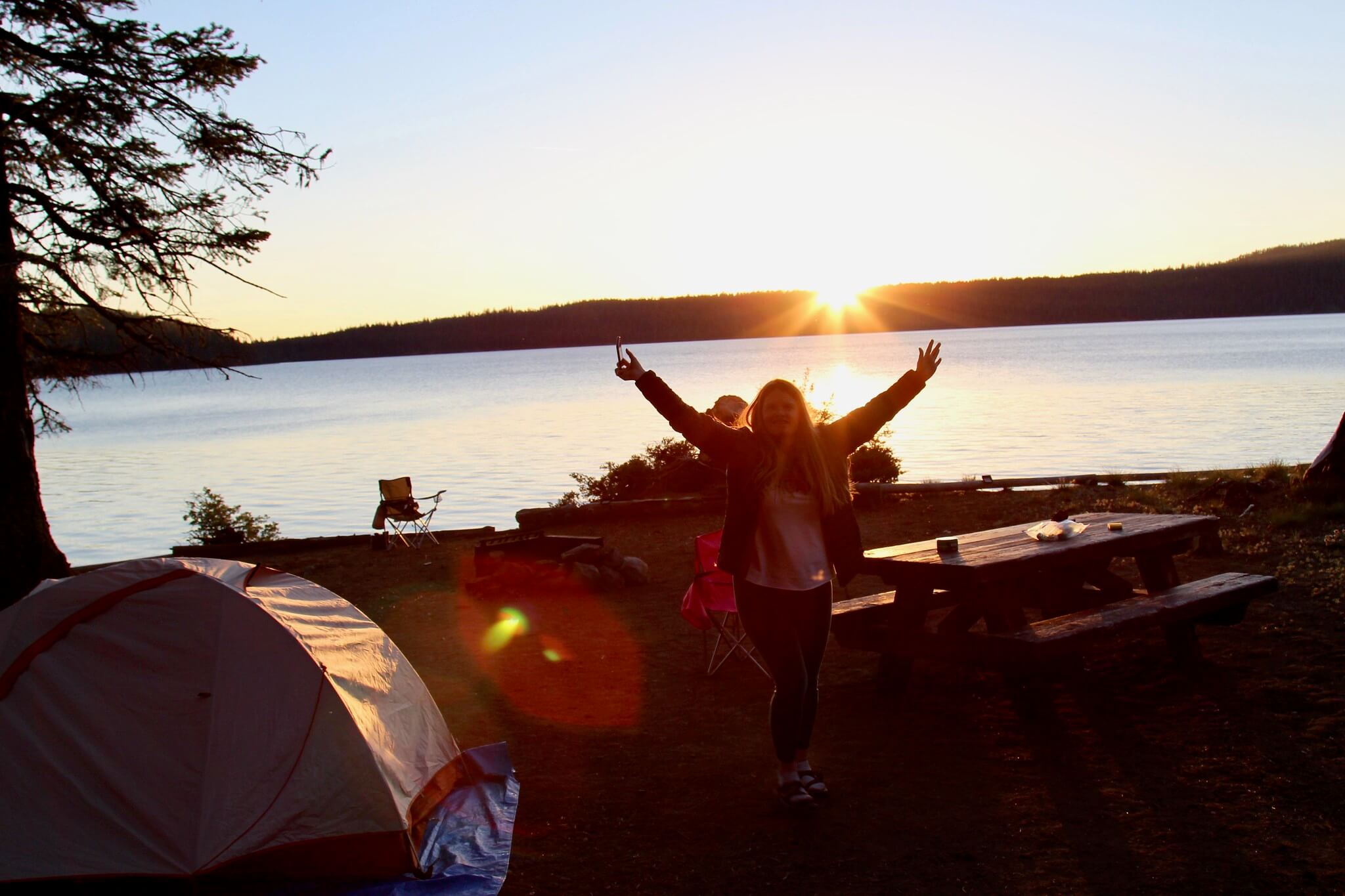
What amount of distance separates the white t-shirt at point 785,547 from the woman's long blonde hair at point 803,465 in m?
0.05

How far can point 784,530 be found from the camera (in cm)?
407

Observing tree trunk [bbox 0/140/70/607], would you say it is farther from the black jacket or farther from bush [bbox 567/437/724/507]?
the black jacket

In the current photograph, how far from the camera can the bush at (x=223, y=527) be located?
13.1 meters

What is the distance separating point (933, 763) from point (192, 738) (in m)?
3.01

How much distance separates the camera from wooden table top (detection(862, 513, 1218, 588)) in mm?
4957

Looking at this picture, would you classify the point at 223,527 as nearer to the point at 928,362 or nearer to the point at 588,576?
the point at 588,576

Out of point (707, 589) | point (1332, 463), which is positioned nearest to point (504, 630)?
point (707, 589)

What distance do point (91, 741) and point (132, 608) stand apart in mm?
542

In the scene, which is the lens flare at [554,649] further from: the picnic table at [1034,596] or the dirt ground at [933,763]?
the picnic table at [1034,596]

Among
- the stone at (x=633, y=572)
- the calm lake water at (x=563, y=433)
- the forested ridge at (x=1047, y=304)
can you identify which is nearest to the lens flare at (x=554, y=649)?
the stone at (x=633, y=572)

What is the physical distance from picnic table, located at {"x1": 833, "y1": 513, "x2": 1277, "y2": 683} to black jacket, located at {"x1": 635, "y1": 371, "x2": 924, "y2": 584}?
0.49 m

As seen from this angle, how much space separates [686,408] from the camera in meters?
4.08

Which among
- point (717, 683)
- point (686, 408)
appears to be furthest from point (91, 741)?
point (717, 683)

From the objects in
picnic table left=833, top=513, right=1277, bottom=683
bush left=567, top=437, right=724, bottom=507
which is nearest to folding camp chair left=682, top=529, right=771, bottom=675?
picnic table left=833, top=513, right=1277, bottom=683
